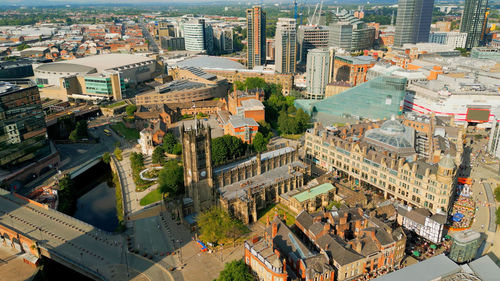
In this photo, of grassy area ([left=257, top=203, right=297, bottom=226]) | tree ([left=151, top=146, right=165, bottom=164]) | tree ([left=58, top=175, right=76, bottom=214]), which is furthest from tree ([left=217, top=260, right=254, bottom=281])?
tree ([left=151, top=146, right=165, bottom=164])

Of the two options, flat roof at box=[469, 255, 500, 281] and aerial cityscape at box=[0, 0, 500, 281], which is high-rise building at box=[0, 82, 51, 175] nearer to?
aerial cityscape at box=[0, 0, 500, 281]

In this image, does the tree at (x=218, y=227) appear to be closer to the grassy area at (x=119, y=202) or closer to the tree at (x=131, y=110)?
the grassy area at (x=119, y=202)

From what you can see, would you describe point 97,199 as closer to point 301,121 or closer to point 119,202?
point 119,202

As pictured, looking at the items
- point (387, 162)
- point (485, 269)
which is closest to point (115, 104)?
point (387, 162)

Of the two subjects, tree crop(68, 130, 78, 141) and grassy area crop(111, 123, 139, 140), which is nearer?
tree crop(68, 130, 78, 141)

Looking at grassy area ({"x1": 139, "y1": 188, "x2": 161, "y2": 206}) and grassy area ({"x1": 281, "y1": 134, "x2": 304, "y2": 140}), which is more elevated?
grassy area ({"x1": 281, "y1": 134, "x2": 304, "y2": 140})

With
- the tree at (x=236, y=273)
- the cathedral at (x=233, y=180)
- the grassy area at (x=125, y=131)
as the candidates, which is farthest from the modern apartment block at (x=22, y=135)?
the tree at (x=236, y=273)

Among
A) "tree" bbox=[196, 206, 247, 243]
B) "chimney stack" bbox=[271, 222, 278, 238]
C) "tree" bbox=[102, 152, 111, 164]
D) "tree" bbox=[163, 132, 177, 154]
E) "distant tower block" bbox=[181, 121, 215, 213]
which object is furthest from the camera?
"tree" bbox=[163, 132, 177, 154]

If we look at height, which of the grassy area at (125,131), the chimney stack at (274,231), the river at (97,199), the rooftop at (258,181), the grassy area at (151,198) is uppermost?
the chimney stack at (274,231)
